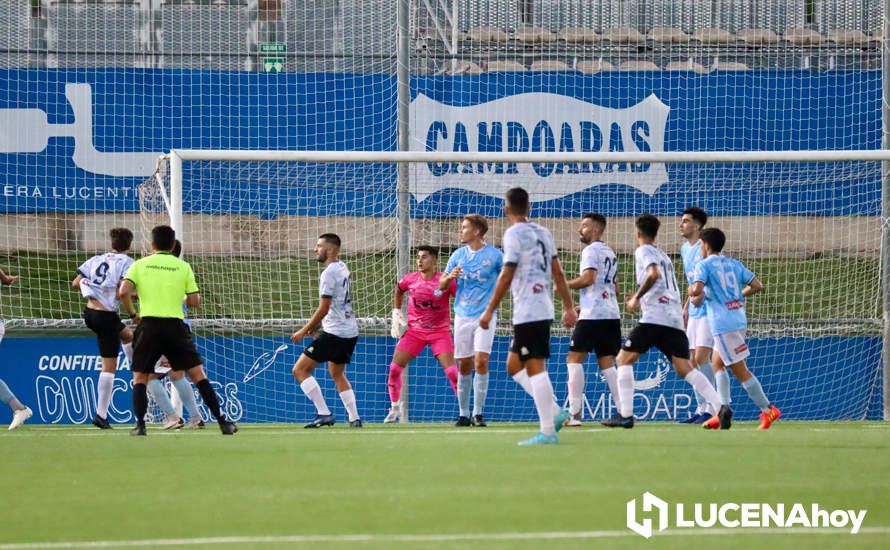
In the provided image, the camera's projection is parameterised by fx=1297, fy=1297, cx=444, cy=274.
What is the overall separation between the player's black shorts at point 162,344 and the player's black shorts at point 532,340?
323cm

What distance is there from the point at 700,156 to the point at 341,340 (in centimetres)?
459

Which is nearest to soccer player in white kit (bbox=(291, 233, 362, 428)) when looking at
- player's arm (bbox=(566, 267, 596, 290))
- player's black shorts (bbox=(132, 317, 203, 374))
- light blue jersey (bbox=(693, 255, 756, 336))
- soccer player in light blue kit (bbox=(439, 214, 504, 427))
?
soccer player in light blue kit (bbox=(439, 214, 504, 427))

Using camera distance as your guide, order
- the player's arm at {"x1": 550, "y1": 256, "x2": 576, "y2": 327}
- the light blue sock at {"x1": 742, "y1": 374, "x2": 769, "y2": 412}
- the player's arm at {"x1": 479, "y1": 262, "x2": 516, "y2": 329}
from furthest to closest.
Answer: the light blue sock at {"x1": 742, "y1": 374, "x2": 769, "y2": 412}, the player's arm at {"x1": 550, "y1": 256, "x2": 576, "y2": 327}, the player's arm at {"x1": 479, "y1": 262, "x2": 516, "y2": 329}

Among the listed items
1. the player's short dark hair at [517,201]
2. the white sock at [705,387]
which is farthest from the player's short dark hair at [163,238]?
the white sock at [705,387]

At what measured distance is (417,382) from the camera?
1558 centimetres

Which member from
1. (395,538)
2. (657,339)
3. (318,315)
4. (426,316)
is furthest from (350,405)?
(395,538)

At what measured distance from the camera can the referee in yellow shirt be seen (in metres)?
11.2

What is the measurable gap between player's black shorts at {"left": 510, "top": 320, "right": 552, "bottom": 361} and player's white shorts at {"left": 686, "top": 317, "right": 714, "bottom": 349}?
394 centimetres

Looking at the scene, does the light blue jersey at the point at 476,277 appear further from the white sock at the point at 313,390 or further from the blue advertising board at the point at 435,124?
the blue advertising board at the point at 435,124

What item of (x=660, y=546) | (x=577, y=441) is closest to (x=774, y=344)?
(x=577, y=441)

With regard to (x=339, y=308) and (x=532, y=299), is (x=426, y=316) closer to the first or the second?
(x=339, y=308)

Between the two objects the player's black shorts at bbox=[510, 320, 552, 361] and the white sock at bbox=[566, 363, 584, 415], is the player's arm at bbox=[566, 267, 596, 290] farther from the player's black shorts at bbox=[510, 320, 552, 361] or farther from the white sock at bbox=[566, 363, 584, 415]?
the player's black shorts at bbox=[510, 320, 552, 361]

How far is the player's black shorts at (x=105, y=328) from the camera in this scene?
42.8 ft

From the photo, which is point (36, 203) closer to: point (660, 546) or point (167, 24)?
point (167, 24)
